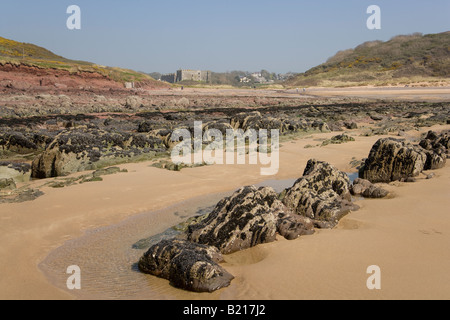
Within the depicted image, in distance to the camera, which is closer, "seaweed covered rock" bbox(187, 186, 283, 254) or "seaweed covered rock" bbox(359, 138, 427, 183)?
"seaweed covered rock" bbox(187, 186, 283, 254)

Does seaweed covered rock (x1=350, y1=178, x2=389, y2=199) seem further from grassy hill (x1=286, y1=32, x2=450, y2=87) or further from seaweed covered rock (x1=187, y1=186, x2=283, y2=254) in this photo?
grassy hill (x1=286, y1=32, x2=450, y2=87)

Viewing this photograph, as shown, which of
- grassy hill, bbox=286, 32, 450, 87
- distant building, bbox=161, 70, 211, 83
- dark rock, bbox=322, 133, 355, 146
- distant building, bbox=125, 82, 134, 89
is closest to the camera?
dark rock, bbox=322, 133, 355, 146

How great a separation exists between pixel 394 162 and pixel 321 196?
3281mm

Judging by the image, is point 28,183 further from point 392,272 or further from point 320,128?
point 320,128

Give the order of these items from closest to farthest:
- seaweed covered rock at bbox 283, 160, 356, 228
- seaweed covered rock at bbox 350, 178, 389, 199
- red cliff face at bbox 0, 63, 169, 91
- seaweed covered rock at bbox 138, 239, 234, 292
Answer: seaweed covered rock at bbox 138, 239, 234, 292
seaweed covered rock at bbox 283, 160, 356, 228
seaweed covered rock at bbox 350, 178, 389, 199
red cliff face at bbox 0, 63, 169, 91

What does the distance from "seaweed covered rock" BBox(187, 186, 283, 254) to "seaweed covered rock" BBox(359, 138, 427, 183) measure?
4.63 meters

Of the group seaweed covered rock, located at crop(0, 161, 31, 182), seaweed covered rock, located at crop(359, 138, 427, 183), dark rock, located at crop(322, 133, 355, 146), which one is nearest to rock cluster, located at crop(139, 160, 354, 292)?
seaweed covered rock, located at crop(359, 138, 427, 183)

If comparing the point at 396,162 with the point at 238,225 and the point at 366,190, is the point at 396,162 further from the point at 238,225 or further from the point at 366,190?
the point at 238,225

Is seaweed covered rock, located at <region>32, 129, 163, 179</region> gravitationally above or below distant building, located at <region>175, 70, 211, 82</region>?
below

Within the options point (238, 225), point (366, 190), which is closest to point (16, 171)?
point (238, 225)

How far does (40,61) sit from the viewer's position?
48.2m

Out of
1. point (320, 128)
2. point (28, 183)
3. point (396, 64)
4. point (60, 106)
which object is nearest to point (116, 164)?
point (28, 183)

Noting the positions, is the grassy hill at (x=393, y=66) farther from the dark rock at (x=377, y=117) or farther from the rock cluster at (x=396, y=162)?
the rock cluster at (x=396, y=162)

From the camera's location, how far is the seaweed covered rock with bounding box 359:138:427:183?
9984 millimetres
